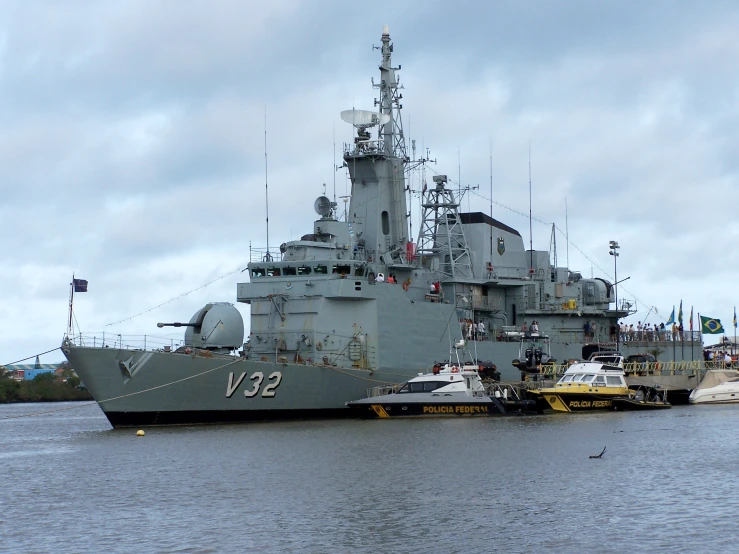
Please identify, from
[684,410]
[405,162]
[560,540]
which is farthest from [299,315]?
[560,540]

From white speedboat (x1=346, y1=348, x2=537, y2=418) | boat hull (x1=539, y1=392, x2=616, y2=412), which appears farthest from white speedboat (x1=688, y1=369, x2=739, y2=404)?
white speedboat (x1=346, y1=348, x2=537, y2=418)

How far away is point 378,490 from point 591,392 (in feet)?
62.3

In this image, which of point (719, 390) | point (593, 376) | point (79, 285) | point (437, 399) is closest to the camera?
point (79, 285)

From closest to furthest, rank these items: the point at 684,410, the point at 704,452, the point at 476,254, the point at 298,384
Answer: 1. the point at 704,452
2. the point at 298,384
3. the point at 684,410
4. the point at 476,254

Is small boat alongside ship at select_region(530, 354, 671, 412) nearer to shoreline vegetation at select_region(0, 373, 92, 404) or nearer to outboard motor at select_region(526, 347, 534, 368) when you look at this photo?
outboard motor at select_region(526, 347, 534, 368)

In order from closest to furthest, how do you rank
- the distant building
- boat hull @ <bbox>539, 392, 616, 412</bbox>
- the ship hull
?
the ship hull, boat hull @ <bbox>539, 392, 616, 412</bbox>, the distant building

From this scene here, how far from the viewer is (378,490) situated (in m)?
19.4

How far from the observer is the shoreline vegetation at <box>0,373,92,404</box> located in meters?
82.1

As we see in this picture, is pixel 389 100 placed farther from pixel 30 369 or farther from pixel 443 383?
pixel 30 369

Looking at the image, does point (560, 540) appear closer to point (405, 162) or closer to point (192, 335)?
point (192, 335)

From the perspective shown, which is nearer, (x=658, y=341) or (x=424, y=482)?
(x=424, y=482)

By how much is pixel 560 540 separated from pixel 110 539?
6568 mm

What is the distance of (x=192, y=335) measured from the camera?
34.5 meters

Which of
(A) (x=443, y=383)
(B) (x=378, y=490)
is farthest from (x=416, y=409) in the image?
(B) (x=378, y=490)
